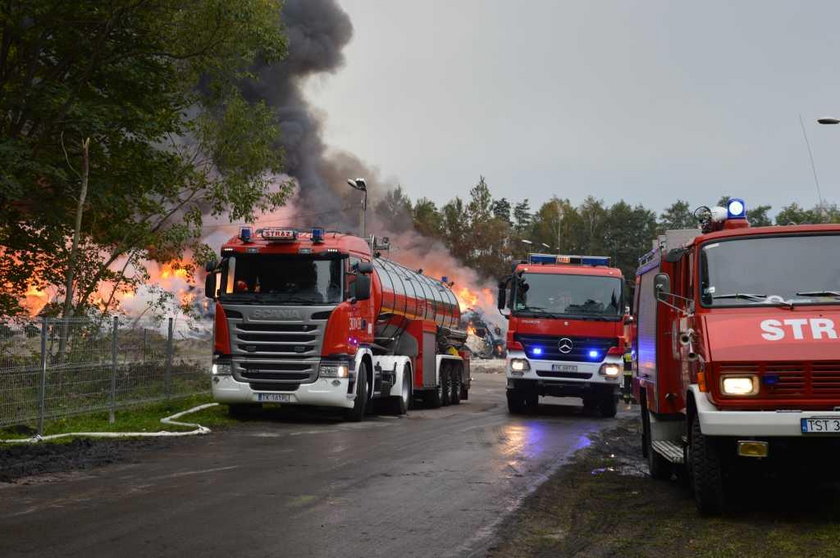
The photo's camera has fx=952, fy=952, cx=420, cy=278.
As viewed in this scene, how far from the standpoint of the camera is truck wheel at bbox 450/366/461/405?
25.5m

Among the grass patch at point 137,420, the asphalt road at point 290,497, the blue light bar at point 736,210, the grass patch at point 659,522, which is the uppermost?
the blue light bar at point 736,210

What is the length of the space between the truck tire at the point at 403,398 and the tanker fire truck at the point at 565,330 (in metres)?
2.27

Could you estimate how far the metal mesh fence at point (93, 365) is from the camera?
12.6 m

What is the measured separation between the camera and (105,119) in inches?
739

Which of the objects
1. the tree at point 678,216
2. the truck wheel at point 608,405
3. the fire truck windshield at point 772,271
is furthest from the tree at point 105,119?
the tree at point 678,216

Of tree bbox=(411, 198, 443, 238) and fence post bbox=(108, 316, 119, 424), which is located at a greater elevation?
tree bbox=(411, 198, 443, 238)

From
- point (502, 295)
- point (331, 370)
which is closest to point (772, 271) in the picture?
point (331, 370)

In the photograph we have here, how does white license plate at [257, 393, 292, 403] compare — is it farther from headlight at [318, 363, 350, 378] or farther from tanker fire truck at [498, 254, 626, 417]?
tanker fire truck at [498, 254, 626, 417]

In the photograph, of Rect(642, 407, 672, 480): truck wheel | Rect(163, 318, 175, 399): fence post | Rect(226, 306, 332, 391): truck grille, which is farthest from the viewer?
Rect(163, 318, 175, 399): fence post

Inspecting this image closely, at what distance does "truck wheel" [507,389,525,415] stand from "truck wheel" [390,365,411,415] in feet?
7.31

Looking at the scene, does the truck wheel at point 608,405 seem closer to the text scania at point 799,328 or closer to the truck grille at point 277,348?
the truck grille at point 277,348

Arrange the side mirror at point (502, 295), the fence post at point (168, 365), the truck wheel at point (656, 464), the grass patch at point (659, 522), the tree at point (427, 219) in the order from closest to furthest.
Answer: the grass patch at point (659, 522) < the truck wheel at point (656, 464) < the fence post at point (168, 365) < the side mirror at point (502, 295) < the tree at point (427, 219)

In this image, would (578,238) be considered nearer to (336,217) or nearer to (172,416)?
(336,217)

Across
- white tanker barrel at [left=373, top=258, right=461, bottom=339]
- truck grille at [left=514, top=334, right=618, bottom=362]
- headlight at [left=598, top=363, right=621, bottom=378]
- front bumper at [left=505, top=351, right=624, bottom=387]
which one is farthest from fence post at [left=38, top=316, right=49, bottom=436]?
headlight at [left=598, top=363, right=621, bottom=378]
